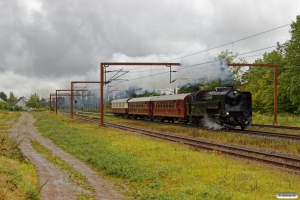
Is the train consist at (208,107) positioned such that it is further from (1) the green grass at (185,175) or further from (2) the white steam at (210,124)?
(1) the green grass at (185,175)

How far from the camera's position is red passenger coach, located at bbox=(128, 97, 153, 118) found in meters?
53.0

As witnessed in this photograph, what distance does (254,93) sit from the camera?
84312mm

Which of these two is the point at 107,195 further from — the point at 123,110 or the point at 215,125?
the point at 123,110

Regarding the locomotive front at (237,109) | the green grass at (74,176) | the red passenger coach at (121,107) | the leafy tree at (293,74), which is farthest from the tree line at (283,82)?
the green grass at (74,176)

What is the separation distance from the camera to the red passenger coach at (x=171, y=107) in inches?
1625

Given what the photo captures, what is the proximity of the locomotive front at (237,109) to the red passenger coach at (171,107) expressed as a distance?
30.4 feet

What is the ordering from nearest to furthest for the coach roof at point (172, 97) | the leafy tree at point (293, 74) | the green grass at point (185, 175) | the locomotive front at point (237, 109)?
1. the green grass at point (185, 175)
2. the locomotive front at point (237, 109)
3. the coach roof at point (172, 97)
4. the leafy tree at point (293, 74)

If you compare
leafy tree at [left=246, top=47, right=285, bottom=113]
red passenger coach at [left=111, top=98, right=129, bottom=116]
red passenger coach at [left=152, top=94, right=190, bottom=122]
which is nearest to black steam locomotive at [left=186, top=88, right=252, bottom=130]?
red passenger coach at [left=152, top=94, right=190, bottom=122]

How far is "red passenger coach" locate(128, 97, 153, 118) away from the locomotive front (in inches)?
845

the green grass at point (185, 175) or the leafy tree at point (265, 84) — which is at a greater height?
the leafy tree at point (265, 84)

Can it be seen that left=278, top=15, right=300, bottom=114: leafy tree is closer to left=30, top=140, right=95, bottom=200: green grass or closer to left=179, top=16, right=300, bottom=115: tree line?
left=179, top=16, right=300, bottom=115: tree line

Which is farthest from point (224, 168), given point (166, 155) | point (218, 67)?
point (218, 67)

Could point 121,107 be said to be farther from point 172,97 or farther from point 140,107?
point 172,97

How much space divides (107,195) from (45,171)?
5046 mm
